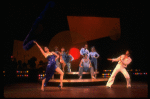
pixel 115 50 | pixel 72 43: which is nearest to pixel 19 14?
pixel 72 43

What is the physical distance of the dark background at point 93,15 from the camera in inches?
365

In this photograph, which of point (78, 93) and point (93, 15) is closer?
point (78, 93)

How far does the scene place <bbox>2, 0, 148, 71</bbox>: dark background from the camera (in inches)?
365

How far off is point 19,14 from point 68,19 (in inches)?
171

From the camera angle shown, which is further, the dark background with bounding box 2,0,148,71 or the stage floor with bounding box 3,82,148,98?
the dark background with bounding box 2,0,148,71

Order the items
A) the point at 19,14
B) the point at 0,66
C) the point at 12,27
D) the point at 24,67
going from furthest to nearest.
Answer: the point at 24,67 → the point at 12,27 → the point at 19,14 → the point at 0,66

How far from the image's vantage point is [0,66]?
4.84 m

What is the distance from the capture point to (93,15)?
9.95 meters

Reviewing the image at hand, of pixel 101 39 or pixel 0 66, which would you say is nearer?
pixel 0 66

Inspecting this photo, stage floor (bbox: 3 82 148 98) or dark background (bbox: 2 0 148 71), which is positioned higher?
dark background (bbox: 2 0 148 71)

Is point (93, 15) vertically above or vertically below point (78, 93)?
above

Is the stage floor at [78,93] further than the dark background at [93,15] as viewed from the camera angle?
No

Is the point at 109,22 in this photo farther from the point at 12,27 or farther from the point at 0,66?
the point at 0,66

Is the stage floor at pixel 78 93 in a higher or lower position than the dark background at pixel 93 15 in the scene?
lower
